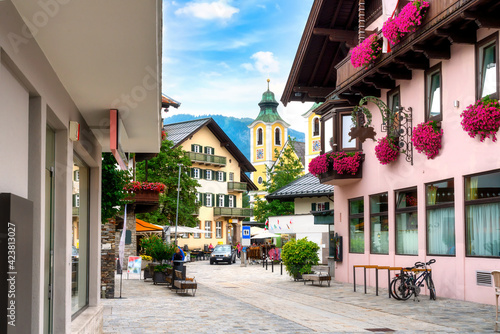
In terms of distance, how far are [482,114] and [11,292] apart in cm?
1194

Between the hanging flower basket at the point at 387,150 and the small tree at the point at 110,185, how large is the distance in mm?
7837

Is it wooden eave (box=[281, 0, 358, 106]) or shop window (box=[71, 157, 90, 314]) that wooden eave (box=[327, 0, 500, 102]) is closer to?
wooden eave (box=[281, 0, 358, 106])

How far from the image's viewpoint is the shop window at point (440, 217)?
16.6 meters

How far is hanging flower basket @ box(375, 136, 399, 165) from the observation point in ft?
64.2

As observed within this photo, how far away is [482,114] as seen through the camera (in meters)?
14.2

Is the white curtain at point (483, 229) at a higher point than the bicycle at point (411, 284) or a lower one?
higher

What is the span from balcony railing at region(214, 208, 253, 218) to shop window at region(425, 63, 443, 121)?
5665cm

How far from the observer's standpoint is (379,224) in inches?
853

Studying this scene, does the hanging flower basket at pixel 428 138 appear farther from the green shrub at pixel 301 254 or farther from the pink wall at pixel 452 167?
the green shrub at pixel 301 254

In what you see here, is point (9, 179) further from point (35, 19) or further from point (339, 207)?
point (339, 207)

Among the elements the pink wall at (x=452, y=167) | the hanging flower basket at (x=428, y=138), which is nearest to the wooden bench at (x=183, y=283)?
the pink wall at (x=452, y=167)

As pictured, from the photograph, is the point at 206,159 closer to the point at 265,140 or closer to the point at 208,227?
the point at 208,227

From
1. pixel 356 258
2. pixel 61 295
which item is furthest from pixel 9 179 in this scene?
pixel 356 258

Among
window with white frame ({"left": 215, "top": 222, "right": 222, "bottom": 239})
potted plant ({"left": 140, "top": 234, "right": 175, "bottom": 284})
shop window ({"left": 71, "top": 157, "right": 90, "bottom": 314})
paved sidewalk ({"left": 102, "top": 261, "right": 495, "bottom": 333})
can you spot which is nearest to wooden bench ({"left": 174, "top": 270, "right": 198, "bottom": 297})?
paved sidewalk ({"left": 102, "top": 261, "right": 495, "bottom": 333})
